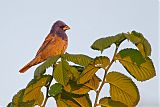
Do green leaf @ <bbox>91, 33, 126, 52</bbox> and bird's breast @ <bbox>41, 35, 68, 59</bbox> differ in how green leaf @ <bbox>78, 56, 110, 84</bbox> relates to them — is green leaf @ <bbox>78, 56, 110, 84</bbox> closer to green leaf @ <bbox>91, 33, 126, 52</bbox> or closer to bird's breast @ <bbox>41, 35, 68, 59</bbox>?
green leaf @ <bbox>91, 33, 126, 52</bbox>

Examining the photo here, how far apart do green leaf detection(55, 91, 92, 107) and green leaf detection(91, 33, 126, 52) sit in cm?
11

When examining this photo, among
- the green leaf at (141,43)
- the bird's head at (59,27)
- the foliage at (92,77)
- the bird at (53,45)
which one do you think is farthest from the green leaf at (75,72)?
the bird's head at (59,27)

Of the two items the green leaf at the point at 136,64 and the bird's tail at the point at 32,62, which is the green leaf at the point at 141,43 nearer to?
the green leaf at the point at 136,64

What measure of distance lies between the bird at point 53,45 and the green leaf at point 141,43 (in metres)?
0.27

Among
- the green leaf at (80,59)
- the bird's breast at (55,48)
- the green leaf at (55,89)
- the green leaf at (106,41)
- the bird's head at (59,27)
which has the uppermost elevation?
the bird's head at (59,27)

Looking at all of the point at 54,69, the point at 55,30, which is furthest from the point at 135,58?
the point at 55,30

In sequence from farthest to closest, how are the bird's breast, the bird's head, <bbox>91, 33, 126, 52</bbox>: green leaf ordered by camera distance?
the bird's head, the bird's breast, <bbox>91, 33, 126, 52</bbox>: green leaf

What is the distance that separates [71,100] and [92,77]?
2.4 inches

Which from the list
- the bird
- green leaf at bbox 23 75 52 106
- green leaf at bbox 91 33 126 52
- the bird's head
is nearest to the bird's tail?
the bird

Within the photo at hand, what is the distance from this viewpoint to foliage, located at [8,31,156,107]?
1.71 feet

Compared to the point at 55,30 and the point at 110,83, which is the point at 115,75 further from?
the point at 55,30

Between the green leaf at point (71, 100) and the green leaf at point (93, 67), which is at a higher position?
the green leaf at point (93, 67)

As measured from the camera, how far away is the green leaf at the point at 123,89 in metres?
0.56

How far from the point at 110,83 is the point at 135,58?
2.6 inches
